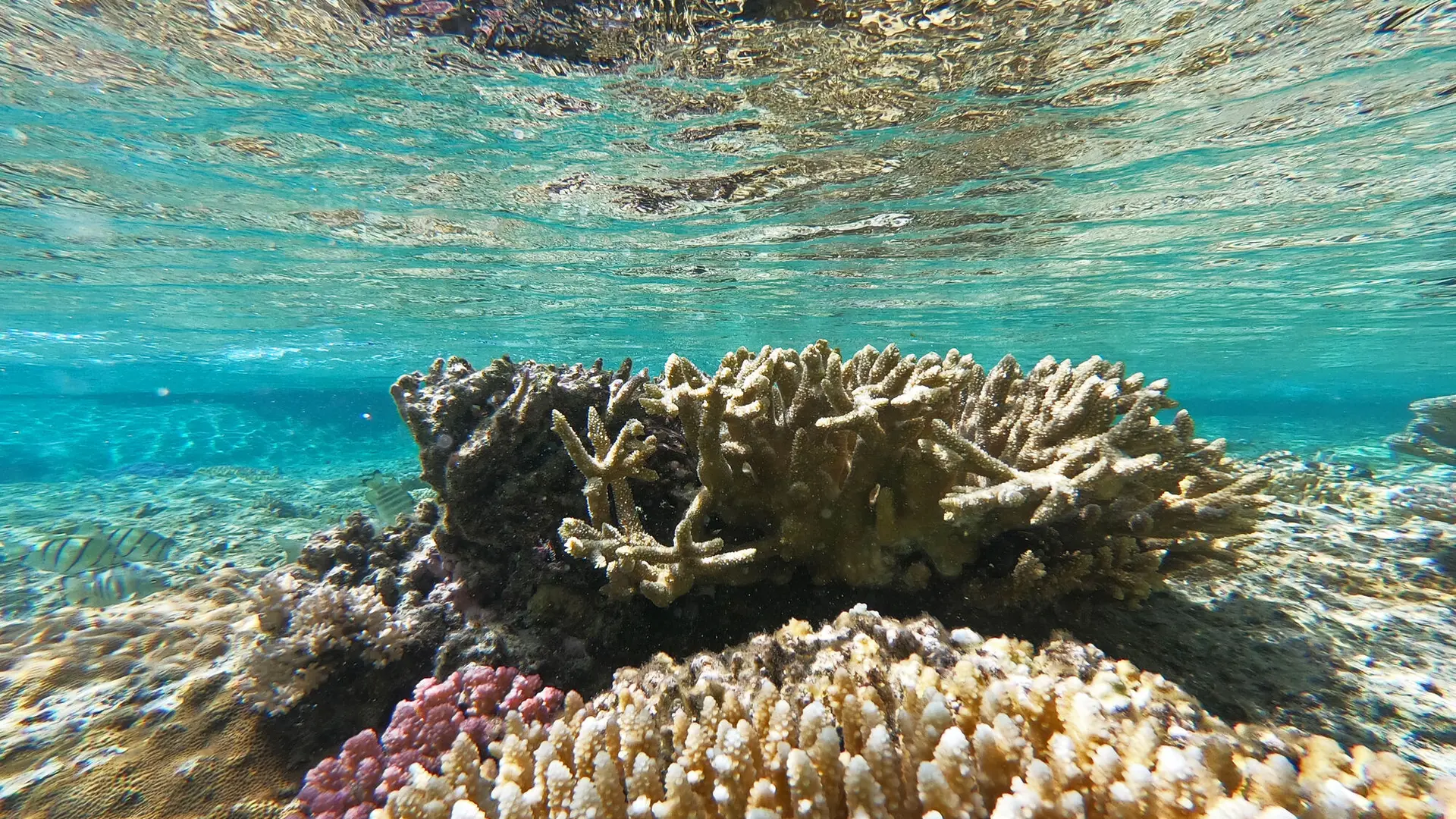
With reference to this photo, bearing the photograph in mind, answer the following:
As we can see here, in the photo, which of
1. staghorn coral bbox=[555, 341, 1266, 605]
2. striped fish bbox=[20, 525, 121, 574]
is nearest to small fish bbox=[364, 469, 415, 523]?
striped fish bbox=[20, 525, 121, 574]

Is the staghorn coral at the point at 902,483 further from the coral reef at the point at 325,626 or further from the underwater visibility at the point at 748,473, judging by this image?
the coral reef at the point at 325,626

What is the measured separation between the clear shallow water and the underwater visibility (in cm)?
11

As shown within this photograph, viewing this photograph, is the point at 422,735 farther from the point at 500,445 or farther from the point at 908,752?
the point at 908,752

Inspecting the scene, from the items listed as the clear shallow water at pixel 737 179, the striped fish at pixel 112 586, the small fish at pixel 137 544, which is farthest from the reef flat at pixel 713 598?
the clear shallow water at pixel 737 179

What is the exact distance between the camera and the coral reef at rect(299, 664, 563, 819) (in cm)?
304

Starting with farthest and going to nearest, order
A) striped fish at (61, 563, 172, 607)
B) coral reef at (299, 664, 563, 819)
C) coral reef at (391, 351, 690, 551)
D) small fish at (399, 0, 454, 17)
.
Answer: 1. striped fish at (61, 563, 172, 607)
2. small fish at (399, 0, 454, 17)
3. coral reef at (391, 351, 690, 551)
4. coral reef at (299, 664, 563, 819)

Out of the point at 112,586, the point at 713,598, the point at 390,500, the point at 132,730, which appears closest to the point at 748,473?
the point at 713,598

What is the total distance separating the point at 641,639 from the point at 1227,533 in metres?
3.74

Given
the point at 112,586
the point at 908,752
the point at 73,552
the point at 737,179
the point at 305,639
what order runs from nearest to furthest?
the point at 908,752 → the point at 305,639 → the point at 112,586 → the point at 73,552 → the point at 737,179

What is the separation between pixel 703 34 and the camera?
714 cm

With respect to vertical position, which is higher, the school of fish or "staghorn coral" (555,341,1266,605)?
"staghorn coral" (555,341,1266,605)

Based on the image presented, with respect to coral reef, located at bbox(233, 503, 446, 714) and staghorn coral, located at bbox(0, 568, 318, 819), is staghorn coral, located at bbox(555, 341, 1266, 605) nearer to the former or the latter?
coral reef, located at bbox(233, 503, 446, 714)

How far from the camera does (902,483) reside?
3.54 meters

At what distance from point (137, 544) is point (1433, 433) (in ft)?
89.9
